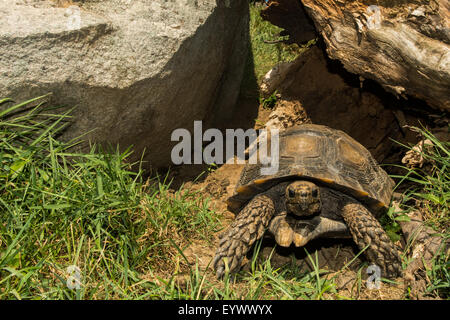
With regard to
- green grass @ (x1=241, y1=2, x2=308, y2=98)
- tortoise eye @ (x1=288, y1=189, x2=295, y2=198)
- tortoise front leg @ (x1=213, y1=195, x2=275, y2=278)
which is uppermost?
green grass @ (x1=241, y1=2, x2=308, y2=98)

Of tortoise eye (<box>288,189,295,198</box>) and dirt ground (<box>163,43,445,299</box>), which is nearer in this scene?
tortoise eye (<box>288,189,295,198</box>)

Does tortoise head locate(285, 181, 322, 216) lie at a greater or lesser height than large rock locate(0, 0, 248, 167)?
lesser

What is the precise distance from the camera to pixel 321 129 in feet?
11.5

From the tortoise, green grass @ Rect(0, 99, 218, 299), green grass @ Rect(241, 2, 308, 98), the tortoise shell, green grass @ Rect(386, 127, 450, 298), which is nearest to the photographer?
green grass @ Rect(0, 99, 218, 299)

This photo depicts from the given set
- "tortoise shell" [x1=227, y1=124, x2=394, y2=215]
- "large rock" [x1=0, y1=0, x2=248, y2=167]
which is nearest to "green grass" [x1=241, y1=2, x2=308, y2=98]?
"large rock" [x1=0, y1=0, x2=248, y2=167]

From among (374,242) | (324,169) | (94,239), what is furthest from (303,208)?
(94,239)

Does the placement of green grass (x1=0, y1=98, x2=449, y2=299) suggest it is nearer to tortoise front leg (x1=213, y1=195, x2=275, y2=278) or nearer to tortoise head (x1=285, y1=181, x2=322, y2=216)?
tortoise front leg (x1=213, y1=195, x2=275, y2=278)

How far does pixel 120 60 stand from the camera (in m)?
3.24

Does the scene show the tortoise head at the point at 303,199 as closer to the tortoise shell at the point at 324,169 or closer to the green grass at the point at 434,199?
the tortoise shell at the point at 324,169

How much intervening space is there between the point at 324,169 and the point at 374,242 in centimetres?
63

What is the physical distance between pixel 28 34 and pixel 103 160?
38.8 inches

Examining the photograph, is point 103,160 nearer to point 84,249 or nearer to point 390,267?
point 84,249

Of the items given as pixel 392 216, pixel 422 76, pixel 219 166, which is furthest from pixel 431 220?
pixel 219 166

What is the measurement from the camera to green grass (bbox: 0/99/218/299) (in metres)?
2.31
